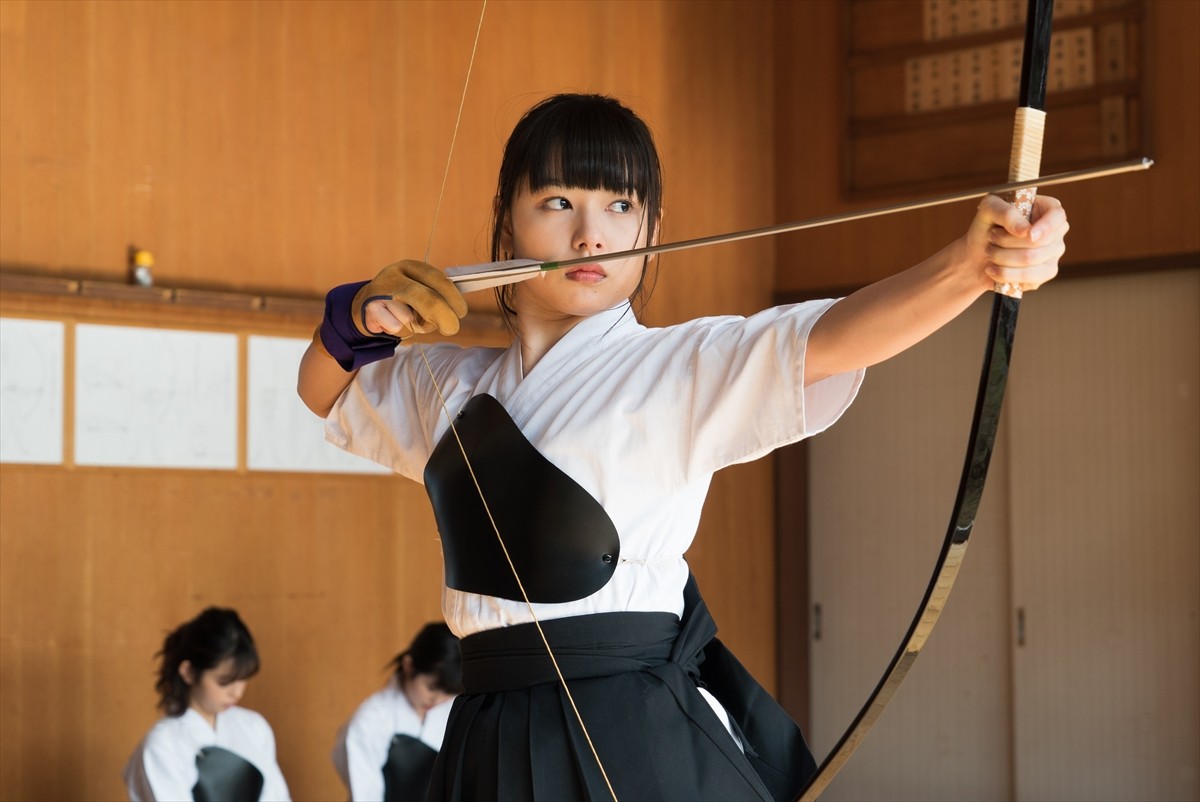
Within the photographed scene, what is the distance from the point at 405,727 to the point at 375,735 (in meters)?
0.09

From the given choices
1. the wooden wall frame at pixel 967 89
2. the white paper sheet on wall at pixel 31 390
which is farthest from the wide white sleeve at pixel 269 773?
the wooden wall frame at pixel 967 89

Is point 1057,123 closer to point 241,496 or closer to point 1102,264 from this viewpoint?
point 1102,264

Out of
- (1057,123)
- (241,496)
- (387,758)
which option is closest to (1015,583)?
(1057,123)

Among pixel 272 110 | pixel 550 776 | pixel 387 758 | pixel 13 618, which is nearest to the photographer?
pixel 550 776

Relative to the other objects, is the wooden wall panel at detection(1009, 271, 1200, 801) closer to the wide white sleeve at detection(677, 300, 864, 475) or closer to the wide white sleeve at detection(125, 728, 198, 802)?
the wide white sleeve at detection(125, 728, 198, 802)

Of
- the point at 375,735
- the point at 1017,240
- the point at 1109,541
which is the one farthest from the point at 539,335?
A: the point at 1109,541

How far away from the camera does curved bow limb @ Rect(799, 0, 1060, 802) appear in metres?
1.03

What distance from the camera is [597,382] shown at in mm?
1221

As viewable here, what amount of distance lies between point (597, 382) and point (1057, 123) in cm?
372

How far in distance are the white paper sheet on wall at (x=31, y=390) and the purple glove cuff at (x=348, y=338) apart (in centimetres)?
233

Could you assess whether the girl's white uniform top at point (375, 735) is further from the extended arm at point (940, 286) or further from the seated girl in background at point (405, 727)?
the extended arm at point (940, 286)

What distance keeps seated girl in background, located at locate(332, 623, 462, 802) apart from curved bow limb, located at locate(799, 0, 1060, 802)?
8.41 ft

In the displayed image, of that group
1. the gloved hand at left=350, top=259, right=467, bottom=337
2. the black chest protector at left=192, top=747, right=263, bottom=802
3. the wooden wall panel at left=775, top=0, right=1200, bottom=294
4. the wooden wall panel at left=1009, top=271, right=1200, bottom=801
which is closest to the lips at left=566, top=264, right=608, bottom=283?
the gloved hand at left=350, top=259, right=467, bottom=337

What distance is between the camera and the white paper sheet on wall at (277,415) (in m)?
3.81
